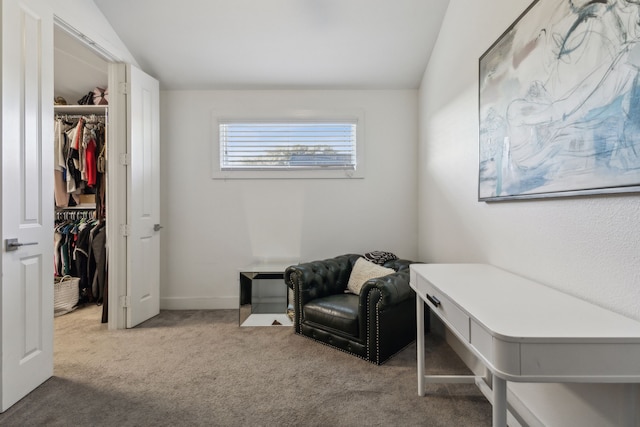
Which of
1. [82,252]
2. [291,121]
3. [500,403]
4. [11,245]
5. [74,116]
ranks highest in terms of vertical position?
[74,116]

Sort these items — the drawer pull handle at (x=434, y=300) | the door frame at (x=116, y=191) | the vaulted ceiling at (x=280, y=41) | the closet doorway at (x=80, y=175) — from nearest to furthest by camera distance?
the drawer pull handle at (x=434, y=300) → the vaulted ceiling at (x=280, y=41) → the door frame at (x=116, y=191) → the closet doorway at (x=80, y=175)

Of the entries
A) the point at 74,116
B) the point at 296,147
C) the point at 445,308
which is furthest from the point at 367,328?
the point at 74,116

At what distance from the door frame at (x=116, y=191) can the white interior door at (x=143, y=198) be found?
2.2 inches

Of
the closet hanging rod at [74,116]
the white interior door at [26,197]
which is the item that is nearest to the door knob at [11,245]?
the white interior door at [26,197]

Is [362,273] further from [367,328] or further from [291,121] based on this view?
[291,121]

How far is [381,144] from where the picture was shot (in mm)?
3396

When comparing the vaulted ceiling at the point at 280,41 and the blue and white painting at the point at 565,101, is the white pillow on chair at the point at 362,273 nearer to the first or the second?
the blue and white painting at the point at 565,101

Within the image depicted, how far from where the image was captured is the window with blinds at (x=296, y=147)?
3.42 m

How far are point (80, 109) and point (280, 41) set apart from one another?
2.44 metres

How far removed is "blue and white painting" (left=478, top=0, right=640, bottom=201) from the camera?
993 mm

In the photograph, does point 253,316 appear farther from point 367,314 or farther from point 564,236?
point 564,236

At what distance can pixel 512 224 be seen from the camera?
163 centimetres

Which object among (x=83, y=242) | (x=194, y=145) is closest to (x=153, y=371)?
(x=83, y=242)

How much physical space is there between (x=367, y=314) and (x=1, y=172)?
239cm
